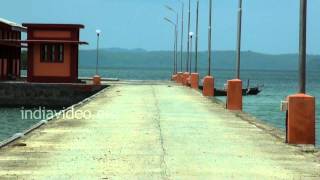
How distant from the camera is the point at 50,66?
53094mm

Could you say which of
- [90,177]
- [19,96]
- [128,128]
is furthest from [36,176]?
[19,96]

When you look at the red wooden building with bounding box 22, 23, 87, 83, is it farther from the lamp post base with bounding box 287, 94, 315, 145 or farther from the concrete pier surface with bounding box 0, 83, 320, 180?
the lamp post base with bounding box 287, 94, 315, 145

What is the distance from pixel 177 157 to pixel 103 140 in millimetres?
3282

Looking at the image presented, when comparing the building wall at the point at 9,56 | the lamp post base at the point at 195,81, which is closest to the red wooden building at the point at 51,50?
the building wall at the point at 9,56

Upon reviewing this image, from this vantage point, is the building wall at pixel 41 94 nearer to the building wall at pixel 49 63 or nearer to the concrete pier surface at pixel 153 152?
the building wall at pixel 49 63

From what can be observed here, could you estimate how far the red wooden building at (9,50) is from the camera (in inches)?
2207

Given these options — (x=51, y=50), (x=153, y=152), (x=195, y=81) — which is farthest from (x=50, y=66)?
(x=153, y=152)

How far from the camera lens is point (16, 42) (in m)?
57.2

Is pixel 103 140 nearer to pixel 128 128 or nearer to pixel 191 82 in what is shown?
pixel 128 128

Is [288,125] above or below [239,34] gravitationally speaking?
below

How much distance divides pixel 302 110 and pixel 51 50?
131ft

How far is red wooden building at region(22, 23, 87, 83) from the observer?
2076 inches

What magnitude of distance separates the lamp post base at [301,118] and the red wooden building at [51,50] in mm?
38283

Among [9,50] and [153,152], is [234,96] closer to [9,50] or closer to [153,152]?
[153,152]
